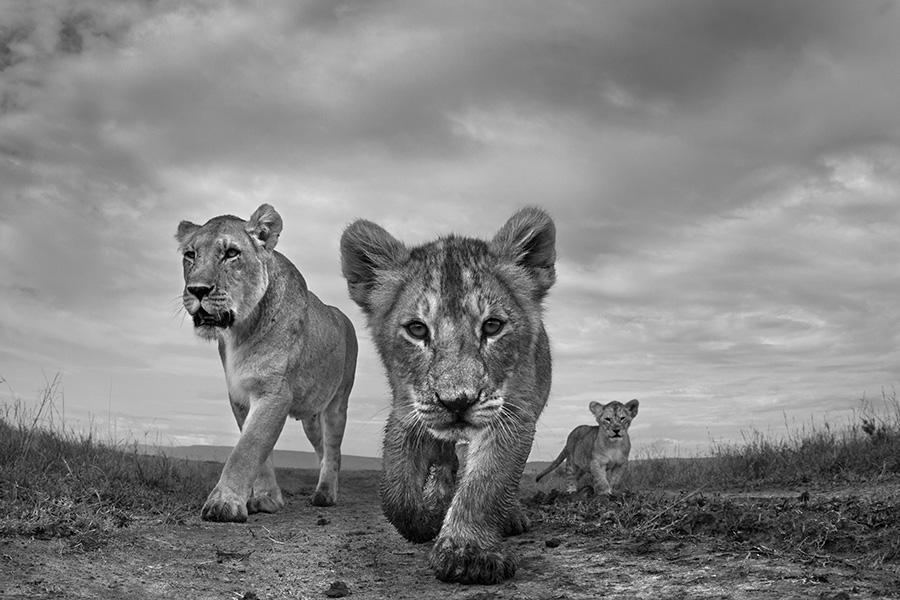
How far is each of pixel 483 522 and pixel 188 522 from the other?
3.58 m

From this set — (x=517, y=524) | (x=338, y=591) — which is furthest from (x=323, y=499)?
(x=338, y=591)

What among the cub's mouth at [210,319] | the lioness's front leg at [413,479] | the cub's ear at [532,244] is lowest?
the lioness's front leg at [413,479]

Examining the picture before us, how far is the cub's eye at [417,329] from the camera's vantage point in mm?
5375

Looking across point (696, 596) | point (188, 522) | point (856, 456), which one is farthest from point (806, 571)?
point (856, 456)

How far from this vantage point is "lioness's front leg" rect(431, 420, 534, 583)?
196 inches

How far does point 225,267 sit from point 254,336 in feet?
2.56

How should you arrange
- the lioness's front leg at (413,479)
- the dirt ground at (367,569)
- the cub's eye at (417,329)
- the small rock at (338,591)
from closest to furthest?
the dirt ground at (367,569), the small rock at (338,591), the cub's eye at (417,329), the lioness's front leg at (413,479)

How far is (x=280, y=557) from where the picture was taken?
632 centimetres

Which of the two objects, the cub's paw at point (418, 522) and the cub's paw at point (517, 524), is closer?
the cub's paw at point (418, 522)

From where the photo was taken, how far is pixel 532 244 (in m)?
→ 6.24

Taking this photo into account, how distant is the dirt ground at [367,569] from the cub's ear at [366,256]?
1.85 meters

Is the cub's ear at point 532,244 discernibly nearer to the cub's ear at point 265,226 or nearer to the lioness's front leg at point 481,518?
the lioness's front leg at point 481,518

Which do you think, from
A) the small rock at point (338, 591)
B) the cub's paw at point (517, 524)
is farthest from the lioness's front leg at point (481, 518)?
the cub's paw at point (517, 524)

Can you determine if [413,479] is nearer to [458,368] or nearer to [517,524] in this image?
[458,368]
